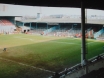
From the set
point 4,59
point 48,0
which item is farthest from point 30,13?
point 48,0

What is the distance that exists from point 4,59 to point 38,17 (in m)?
43.0

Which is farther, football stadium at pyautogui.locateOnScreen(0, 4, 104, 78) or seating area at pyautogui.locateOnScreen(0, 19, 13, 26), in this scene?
seating area at pyautogui.locateOnScreen(0, 19, 13, 26)

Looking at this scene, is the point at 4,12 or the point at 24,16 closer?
the point at 4,12

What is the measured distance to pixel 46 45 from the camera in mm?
30062

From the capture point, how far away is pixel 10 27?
56.2 metres

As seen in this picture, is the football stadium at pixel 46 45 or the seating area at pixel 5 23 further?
the seating area at pixel 5 23

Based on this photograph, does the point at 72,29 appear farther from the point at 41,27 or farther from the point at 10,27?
the point at 10,27

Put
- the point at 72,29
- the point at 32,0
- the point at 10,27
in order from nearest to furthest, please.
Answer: the point at 32,0 < the point at 72,29 < the point at 10,27

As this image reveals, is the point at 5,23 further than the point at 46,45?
Yes

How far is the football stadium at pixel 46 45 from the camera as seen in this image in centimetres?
1522

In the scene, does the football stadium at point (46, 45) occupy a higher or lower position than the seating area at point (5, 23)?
lower

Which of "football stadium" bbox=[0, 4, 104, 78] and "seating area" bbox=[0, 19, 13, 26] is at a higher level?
"seating area" bbox=[0, 19, 13, 26]

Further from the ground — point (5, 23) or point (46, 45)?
point (5, 23)

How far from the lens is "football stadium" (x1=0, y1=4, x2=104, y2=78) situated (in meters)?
15.2
